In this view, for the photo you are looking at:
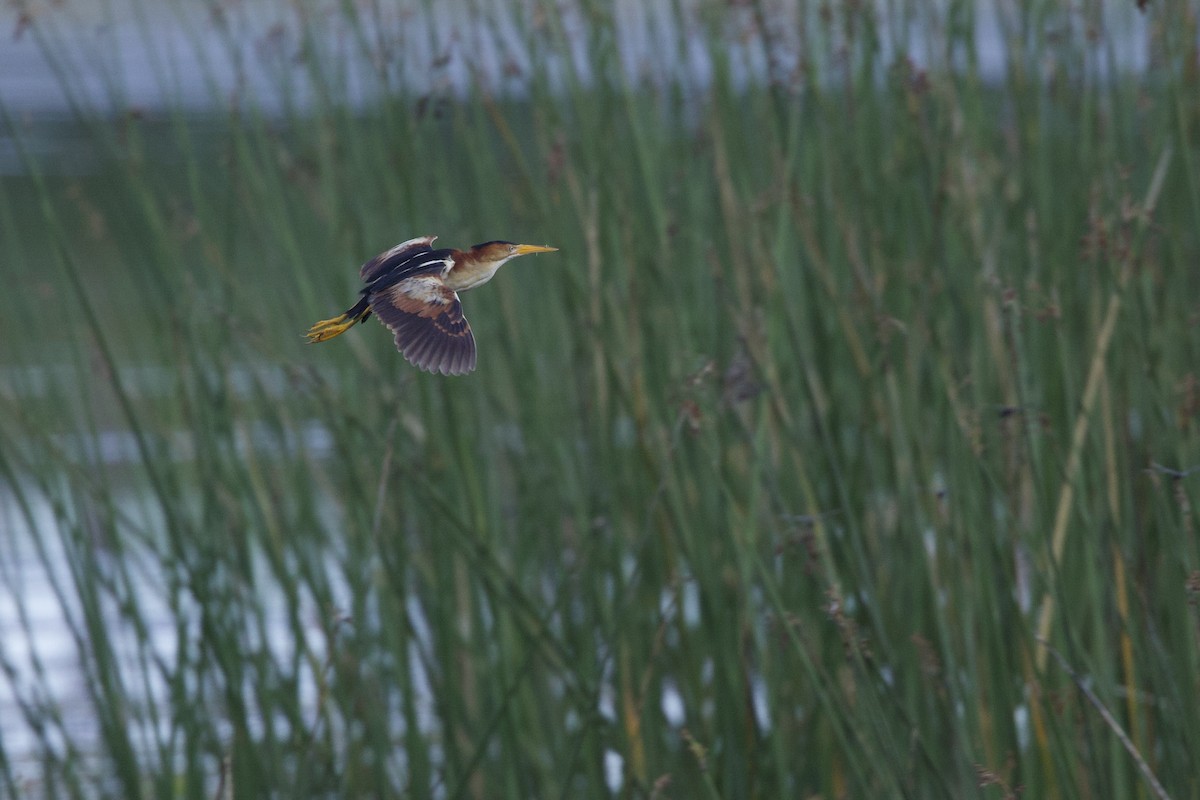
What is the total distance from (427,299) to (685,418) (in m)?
0.72

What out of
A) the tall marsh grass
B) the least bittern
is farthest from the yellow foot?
the tall marsh grass

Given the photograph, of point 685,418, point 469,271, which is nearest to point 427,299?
point 469,271

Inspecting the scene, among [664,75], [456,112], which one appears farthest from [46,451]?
[664,75]

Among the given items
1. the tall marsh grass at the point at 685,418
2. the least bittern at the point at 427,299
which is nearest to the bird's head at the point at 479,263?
the least bittern at the point at 427,299

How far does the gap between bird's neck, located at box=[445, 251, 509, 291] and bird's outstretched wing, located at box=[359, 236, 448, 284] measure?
0.01 m

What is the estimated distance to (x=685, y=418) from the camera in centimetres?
109

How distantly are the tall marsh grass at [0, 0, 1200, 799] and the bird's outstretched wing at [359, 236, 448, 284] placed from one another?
1.89ft

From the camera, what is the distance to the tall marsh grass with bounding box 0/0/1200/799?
110 cm

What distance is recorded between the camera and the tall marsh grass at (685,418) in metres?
1.10

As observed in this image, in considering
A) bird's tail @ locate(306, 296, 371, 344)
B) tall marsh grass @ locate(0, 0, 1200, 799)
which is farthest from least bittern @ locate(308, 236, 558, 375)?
tall marsh grass @ locate(0, 0, 1200, 799)

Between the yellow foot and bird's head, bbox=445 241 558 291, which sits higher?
bird's head, bbox=445 241 558 291

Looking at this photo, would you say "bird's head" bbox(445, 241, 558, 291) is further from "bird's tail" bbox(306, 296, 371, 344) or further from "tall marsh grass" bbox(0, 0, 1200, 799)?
"tall marsh grass" bbox(0, 0, 1200, 799)

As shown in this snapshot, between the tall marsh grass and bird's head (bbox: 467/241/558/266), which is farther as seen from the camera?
the tall marsh grass

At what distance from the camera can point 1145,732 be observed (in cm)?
120
